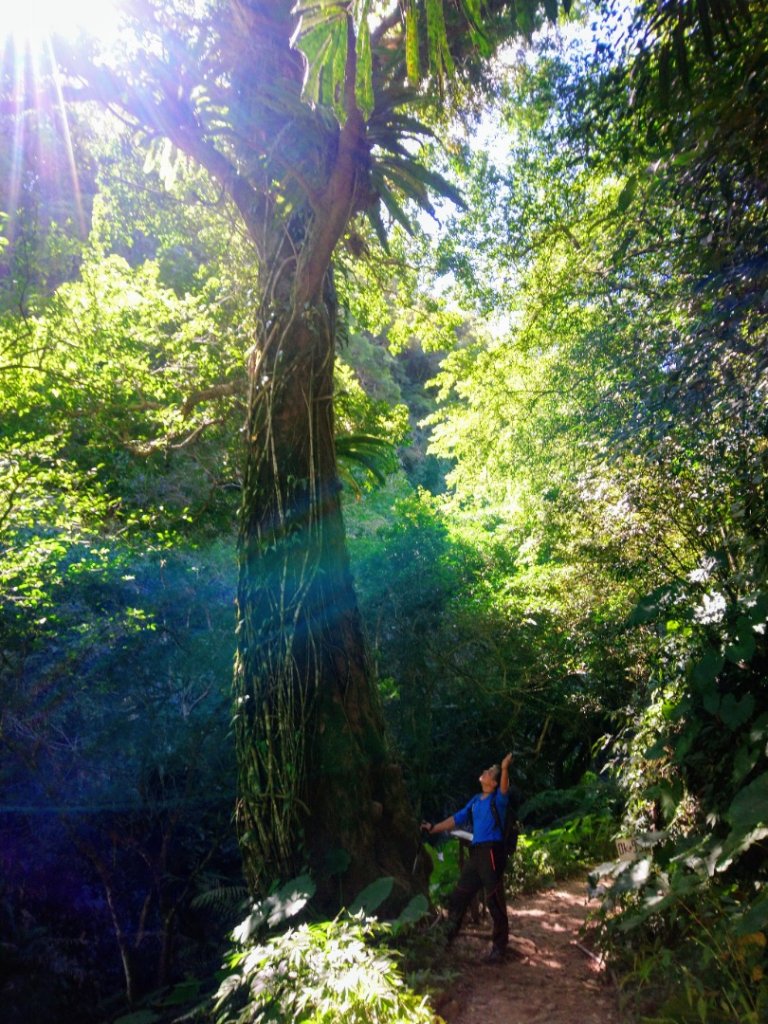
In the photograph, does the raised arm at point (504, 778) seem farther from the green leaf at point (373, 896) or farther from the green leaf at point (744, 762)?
the green leaf at point (744, 762)

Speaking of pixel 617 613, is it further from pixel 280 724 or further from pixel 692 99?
pixel 692 99

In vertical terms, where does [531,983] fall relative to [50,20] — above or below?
below

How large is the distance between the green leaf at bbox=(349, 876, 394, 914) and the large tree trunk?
0.61 m

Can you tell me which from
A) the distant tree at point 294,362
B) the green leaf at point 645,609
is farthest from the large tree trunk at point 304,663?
the green leaf at point 645,609

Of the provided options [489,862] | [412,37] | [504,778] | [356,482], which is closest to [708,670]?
[504,778]

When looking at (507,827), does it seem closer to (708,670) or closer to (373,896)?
(373,896)

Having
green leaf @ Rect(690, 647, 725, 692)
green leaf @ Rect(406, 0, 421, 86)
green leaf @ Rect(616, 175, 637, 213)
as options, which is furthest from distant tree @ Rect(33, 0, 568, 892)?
green leaf @ Rect(690, 647, 725, 692)

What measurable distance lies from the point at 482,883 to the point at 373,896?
114 centimetres

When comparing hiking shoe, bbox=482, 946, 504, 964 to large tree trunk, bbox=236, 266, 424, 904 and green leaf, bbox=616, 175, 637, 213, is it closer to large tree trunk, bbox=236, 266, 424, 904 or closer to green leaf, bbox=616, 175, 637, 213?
large tree trunk, bbox=236, 266, 424, 904

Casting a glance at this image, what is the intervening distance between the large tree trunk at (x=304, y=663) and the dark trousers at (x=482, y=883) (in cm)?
28

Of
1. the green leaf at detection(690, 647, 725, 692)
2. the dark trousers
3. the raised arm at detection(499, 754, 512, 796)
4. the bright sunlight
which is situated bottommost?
the dark trousers

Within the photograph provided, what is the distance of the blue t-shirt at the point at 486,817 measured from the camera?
4398 mm

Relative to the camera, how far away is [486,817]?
4.45 metres

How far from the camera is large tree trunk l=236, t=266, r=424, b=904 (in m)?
4.28
